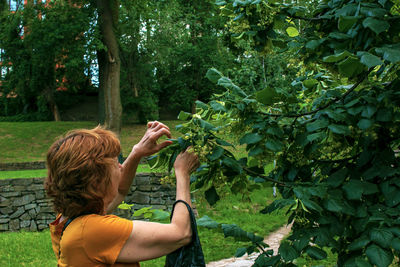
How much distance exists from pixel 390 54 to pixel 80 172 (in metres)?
1.35

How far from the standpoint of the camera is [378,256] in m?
1.80

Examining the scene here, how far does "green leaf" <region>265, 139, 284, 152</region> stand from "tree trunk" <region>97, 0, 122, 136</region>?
17749 millimetres

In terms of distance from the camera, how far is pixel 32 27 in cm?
2077

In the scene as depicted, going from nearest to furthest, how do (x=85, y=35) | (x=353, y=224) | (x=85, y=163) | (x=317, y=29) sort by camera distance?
(x=85, y=163), (x=353, y=224), (x=317, y=29), (x=85, y=35)

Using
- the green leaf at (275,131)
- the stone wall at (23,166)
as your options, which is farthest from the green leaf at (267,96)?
the stone wall at (23,166)

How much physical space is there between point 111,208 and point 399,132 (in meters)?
1.70

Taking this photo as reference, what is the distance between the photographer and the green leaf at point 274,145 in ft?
6.64

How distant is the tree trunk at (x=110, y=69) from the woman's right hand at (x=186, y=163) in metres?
17.6

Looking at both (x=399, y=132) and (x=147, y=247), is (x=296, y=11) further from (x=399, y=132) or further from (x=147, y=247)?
(x=147, y=247)

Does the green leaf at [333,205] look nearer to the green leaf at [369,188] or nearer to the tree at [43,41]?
the green leaf at [369,188]

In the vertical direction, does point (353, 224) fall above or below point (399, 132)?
below

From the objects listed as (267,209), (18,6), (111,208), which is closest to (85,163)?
(111,208)

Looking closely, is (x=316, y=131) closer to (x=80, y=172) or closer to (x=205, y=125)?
(x=205, y=125)

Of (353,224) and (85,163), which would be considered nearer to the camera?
(85,163)
